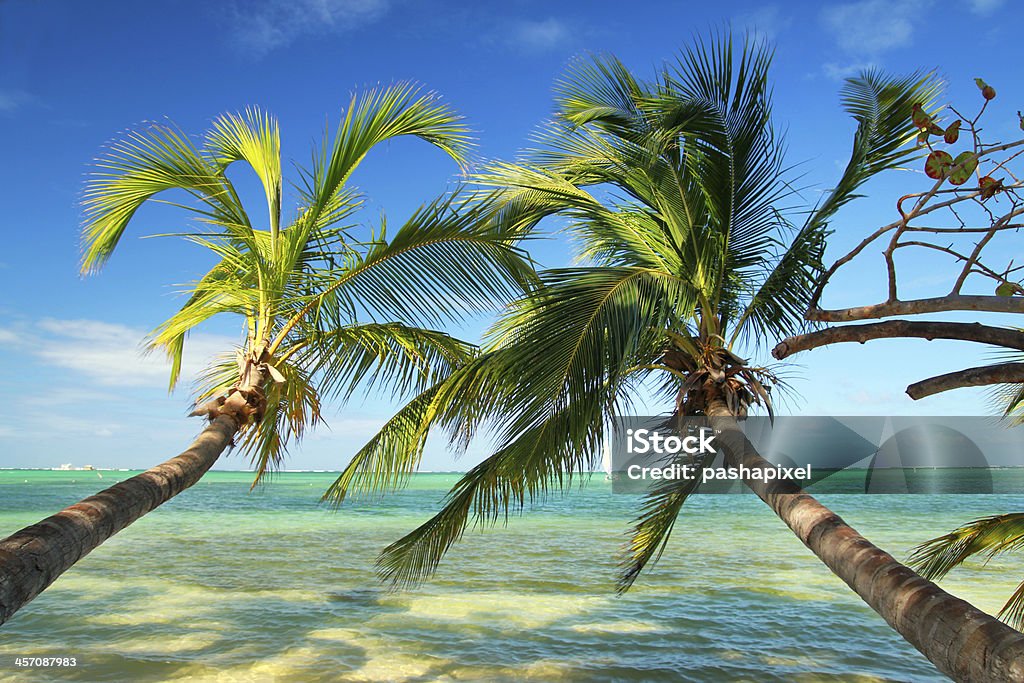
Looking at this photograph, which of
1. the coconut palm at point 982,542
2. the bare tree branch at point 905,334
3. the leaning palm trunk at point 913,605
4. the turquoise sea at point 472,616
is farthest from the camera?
the turquoise sea at point 472,616

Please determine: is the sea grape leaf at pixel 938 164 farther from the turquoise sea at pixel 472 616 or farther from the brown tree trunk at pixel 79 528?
the turquoise sea at pixel 472 616

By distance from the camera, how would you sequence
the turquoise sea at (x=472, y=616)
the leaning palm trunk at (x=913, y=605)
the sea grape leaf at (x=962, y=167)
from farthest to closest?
the turquoise sea at (x=472, y=616) → the sea grape leaf at (x=962, y=167) → the leaning palm trunk at (x=913, y=605)

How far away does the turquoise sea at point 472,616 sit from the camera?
7387 mm

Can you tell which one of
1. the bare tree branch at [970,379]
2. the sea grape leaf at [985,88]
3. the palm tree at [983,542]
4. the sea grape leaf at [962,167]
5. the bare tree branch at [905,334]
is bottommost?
the palm tree at [983,542]

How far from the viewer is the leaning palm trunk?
8.34ft

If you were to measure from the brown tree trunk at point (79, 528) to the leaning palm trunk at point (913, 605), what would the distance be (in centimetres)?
379

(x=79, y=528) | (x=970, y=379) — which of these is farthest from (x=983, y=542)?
(x=79, y=528)

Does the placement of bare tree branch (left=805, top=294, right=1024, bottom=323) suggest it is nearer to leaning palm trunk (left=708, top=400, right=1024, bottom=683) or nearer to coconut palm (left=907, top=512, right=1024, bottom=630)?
leaning palm trunk (left=708, top=400, right=1024, bottom=683)

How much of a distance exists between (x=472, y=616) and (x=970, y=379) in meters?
7.74

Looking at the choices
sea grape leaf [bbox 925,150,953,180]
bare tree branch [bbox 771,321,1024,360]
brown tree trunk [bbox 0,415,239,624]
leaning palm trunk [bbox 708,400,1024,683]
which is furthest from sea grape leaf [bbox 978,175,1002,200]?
brown tree trunk [bbox 0,415,239,624]

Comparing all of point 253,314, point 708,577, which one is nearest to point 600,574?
point 708,577

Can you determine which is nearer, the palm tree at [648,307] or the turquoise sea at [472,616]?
the palm tree at [648,307]

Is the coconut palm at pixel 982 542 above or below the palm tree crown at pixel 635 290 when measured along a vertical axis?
below

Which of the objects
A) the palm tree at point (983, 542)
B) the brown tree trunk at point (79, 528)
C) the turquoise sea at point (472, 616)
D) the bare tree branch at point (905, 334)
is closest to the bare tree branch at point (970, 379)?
the bare tree branch at point (905, 334)
